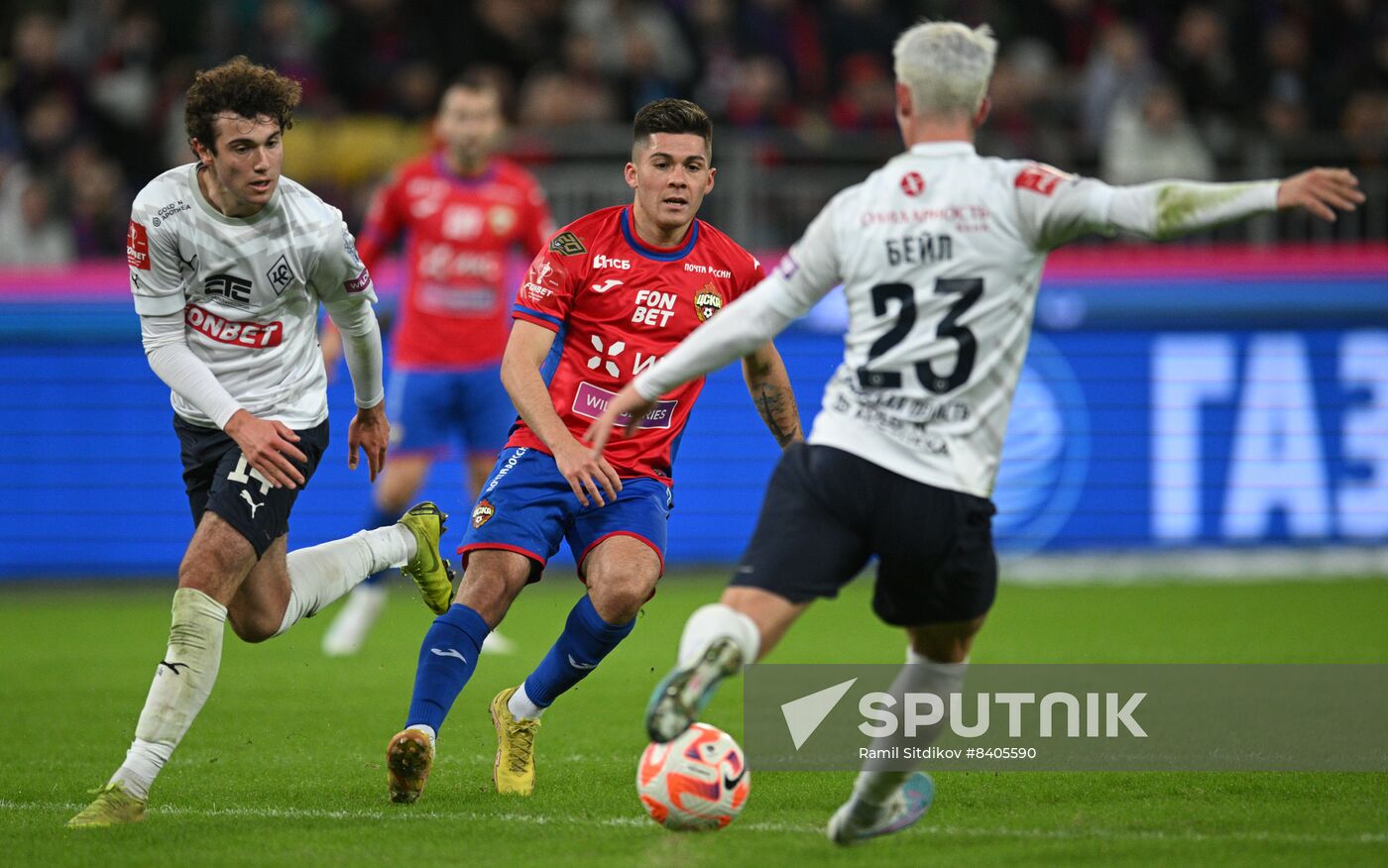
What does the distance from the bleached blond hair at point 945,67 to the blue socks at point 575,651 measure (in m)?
2.35

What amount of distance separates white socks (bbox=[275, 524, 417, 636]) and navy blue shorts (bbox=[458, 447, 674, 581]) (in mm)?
683

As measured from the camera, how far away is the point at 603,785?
261 inches

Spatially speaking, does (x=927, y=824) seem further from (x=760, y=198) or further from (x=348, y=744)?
(x=760, y=198)

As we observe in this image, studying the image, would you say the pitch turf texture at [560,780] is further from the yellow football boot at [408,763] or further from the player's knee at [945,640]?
the player's knee at [945,640]

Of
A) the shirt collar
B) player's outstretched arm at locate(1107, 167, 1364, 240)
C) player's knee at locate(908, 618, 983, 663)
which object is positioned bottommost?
player's knee at locate(908, 618, 983, 663)

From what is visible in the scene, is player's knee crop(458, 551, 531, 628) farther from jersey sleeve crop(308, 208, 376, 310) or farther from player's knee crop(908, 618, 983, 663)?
player's knee crop(908, 618, 983, 663)

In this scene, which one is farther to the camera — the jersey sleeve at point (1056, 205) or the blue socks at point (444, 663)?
the blue socks at point (444, 663)

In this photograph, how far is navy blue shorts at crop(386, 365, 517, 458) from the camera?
36.0 feet

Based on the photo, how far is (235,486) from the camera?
632 cm

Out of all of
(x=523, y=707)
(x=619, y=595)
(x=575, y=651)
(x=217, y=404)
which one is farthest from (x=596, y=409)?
(x=217, y=404)

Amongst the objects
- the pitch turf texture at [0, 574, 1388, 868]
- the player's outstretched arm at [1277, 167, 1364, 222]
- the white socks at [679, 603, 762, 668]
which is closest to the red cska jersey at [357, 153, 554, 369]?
the pitch turf texture at [0, 574, 1388, 868]

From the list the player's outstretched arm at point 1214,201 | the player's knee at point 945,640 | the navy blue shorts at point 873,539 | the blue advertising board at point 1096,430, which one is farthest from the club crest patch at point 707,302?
the blue advertising board at point 1096,430

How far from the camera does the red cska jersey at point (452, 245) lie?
1100 cm

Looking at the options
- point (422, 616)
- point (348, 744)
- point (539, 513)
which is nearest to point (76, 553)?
point (422, 616)
